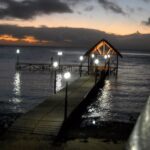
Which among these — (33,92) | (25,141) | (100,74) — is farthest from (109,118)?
(100,74)

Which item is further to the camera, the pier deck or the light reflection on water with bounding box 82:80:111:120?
the light reflection on water with bounding box 82:80:111:120

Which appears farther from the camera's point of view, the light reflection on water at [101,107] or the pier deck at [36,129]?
the light reflection on water at [101,107]

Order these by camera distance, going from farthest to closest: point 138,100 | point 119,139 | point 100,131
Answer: point 138,100
point 100,131
point 119,139

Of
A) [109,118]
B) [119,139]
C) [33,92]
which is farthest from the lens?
[33,92]

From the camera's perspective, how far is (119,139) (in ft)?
58.7

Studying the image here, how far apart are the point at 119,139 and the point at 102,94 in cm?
2078

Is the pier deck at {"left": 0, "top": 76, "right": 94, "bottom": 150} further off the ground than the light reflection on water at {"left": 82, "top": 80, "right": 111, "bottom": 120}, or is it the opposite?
the pier deck at {"left": 0, "top": 76, "right": 94, "bottom": 150}

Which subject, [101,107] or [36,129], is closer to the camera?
[36,129]

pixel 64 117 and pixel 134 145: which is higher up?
pixel 134 145

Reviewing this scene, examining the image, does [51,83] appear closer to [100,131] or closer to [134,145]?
[100,131]

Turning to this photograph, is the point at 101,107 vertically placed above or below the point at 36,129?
below

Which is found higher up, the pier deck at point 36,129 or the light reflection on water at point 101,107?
the pier deck at point 36,129

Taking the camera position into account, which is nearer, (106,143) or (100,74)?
(106,143)

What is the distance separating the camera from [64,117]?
18.4 metres
